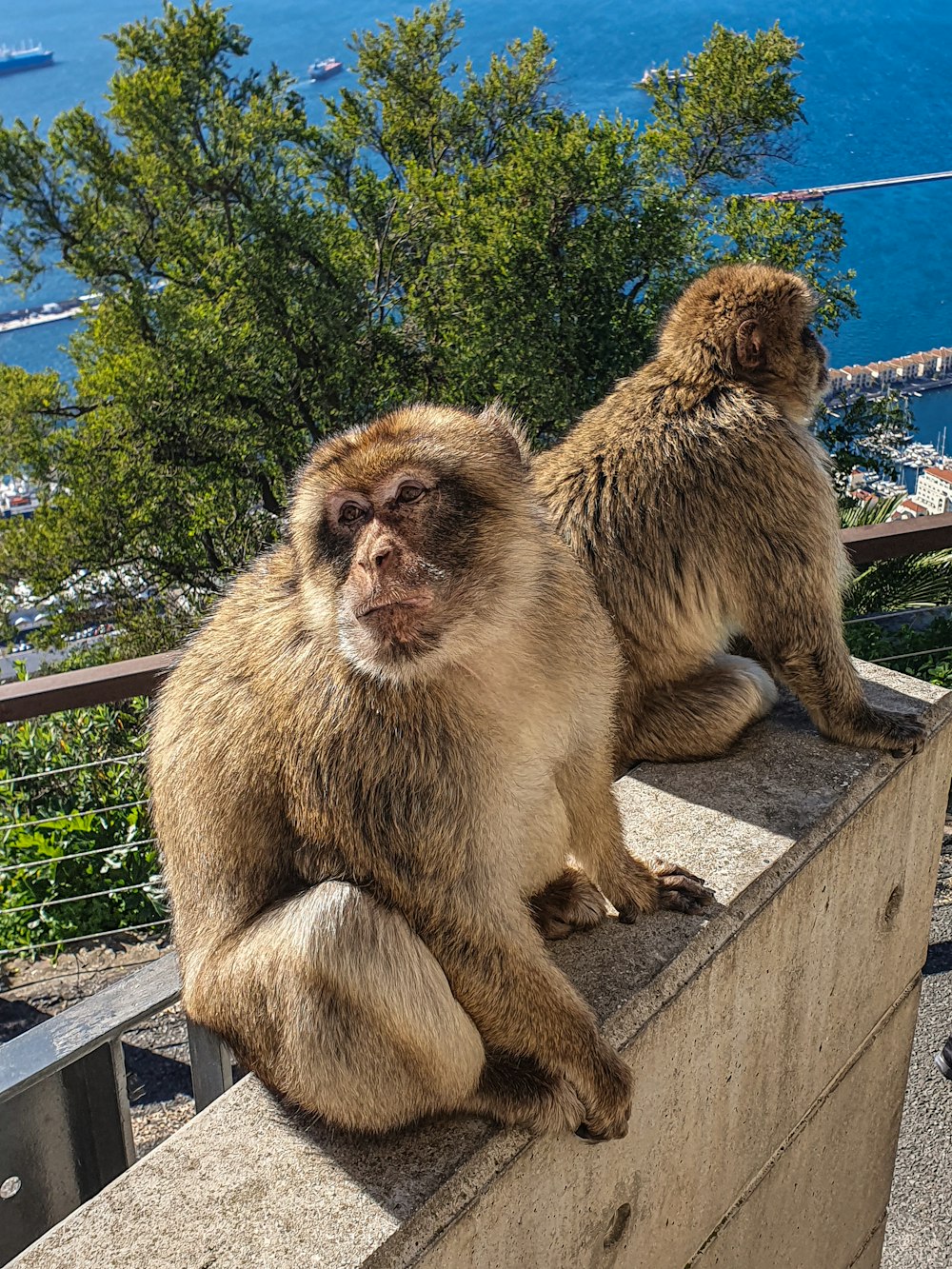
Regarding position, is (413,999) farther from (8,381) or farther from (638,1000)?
(8,381)

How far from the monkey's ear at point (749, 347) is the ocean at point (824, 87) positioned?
19.2 m

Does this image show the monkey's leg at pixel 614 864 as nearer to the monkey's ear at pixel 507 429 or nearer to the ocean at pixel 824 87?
the monkey's ear at pixel 507 429

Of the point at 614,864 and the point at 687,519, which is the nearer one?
the point at 614,864

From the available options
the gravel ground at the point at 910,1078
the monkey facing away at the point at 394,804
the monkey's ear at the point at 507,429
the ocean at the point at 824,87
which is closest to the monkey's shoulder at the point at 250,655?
the monkey facing away at the point at 394,804

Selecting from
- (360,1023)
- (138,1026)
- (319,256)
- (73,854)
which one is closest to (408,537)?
(360,1023)

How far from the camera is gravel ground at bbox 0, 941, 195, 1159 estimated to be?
3.50 m

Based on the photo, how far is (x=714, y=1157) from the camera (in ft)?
7.45

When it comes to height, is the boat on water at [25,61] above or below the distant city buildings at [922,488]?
above

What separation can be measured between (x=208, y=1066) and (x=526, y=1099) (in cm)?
76

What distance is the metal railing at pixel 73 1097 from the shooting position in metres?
2.01

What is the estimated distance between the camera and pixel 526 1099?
1.73 meters

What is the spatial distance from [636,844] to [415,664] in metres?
0.87

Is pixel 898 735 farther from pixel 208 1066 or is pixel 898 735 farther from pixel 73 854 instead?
pixel 73 854

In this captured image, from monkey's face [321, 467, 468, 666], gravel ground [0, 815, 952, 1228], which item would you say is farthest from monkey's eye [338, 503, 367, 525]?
gravel ground [0, 815, 952, 1228]
